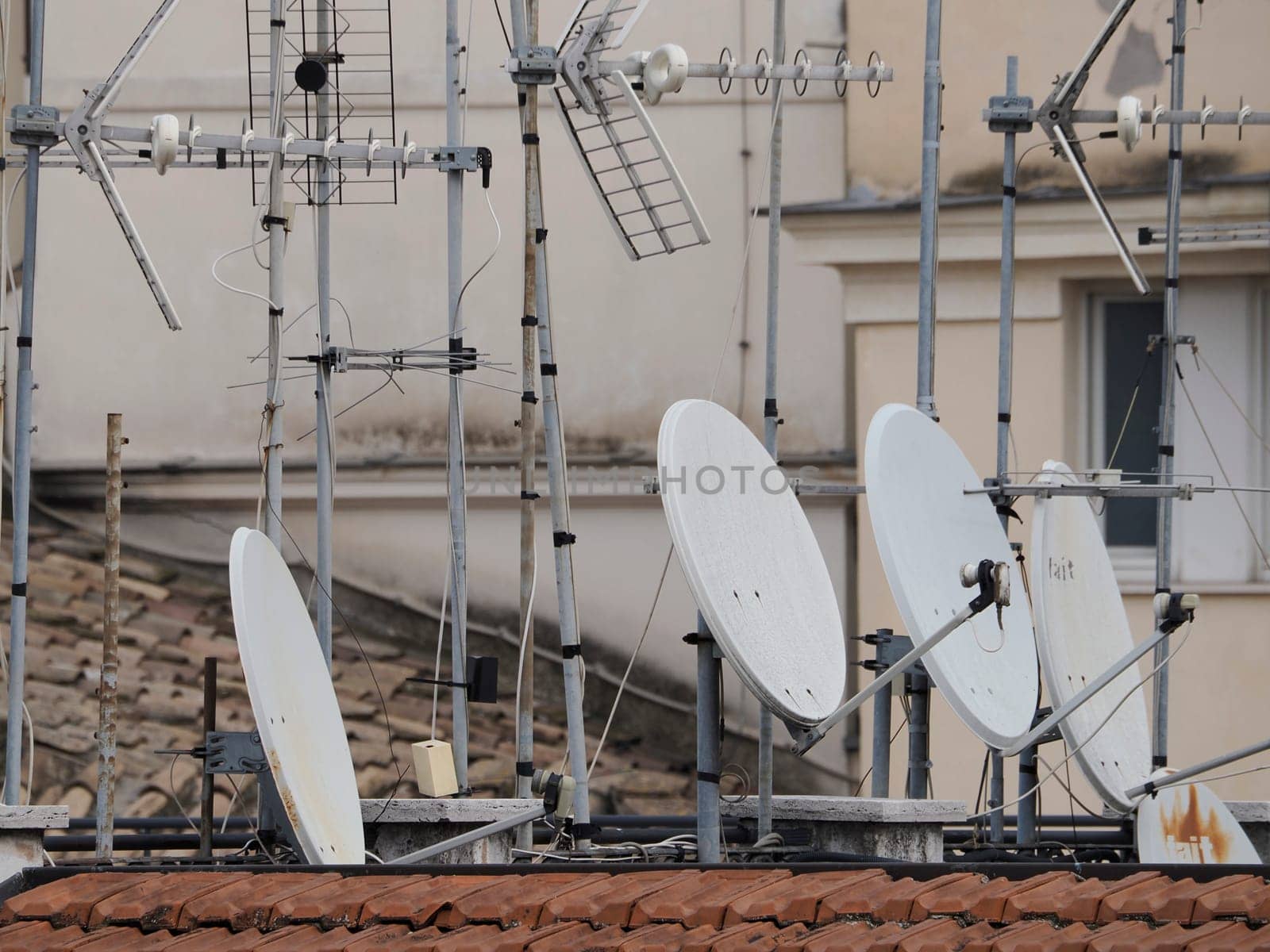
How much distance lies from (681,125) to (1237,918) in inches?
410

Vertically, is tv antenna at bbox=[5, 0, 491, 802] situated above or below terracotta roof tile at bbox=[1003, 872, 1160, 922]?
above

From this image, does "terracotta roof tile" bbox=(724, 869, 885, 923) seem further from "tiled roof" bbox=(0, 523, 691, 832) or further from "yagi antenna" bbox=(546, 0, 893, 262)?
"tiled roof" bbox=(0, 523, 691, 832)

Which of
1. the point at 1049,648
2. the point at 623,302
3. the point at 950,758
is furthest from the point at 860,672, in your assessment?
the point at 1049,648

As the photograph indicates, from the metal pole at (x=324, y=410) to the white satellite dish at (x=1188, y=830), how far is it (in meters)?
4.07

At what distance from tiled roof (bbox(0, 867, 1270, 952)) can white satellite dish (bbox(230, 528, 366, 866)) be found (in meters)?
0.35

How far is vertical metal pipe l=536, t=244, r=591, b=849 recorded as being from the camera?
8.29 meters

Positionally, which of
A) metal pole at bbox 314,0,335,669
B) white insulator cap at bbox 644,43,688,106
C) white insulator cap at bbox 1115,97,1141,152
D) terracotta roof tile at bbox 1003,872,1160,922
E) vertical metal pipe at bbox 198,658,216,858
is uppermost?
white insulator cap at bbox 1115,97,1141,152

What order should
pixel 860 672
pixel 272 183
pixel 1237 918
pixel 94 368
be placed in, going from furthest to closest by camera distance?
pixel 94 368 → pixel 860 672 → pixel 272 183 → pixel 1237 918

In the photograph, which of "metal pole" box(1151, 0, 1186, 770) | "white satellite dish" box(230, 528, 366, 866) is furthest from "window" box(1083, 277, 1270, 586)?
"white satellite dish" box(230, 528, 366, 866)

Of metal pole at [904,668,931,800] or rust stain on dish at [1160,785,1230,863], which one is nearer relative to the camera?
metal pole at [904,668,931,800]

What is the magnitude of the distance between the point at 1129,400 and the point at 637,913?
9655 mm

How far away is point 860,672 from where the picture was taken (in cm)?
1485

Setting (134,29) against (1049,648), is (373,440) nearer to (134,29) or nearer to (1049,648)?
(134,29)

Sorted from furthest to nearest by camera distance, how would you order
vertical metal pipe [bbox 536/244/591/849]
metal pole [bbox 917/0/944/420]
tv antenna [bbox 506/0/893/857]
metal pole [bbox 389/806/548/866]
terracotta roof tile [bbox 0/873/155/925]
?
1. metal pole [bbox 917/0/944/420]
2. vertical metal pipe [bbox 536/244/591/849]
3. tv antenna [bbox 506/0/893/857]
4. metal pole [bbox 389/806/548/866]
5. terracotta roof tile [bbox 0/873/155/925]
